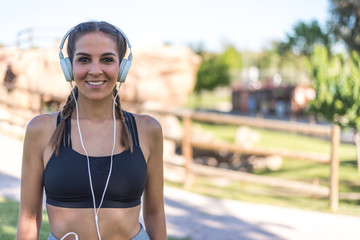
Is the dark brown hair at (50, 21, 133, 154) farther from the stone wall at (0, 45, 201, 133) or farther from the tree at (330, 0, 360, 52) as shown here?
the tree at (330, 0, 360, 52)

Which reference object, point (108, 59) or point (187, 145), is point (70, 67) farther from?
point (187, 145)

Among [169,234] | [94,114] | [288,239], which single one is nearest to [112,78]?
[94,114]

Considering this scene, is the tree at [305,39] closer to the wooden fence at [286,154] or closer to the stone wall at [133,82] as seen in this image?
the stone wall at [133,82]

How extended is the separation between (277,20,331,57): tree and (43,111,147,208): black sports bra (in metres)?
30.5

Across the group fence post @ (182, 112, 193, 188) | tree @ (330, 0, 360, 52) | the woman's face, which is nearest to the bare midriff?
the woman's face

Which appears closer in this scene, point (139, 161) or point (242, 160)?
point (139, 161)

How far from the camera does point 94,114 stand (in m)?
1.62

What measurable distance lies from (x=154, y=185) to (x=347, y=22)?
29652mm

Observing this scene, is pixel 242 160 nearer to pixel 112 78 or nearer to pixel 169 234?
pixel 169 234

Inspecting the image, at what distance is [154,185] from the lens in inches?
67.5

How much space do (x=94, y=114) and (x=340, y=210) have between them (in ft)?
18.4

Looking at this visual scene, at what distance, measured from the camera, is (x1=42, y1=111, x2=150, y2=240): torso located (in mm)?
1514

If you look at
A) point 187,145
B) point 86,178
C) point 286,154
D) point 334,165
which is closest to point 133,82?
point 187,145

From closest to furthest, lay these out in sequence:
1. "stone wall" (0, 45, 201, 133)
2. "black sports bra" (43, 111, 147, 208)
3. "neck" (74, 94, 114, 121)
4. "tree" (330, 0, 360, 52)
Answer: "black sports bra" (43, 111, 147, 208) < "neck" (74, 94, 114, 121) < "stone wall" (0, 45, 201, 133) < "tree" (330, 0, 360, 52)
